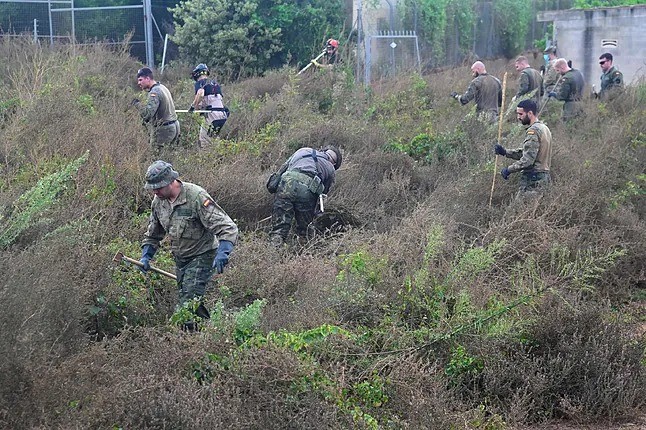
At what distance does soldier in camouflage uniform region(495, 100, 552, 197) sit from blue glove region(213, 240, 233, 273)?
428 cm

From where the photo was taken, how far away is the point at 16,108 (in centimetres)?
1093

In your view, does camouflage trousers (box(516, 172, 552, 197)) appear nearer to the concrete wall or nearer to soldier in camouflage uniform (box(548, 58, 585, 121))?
soldier in camouflage uniform (box(548, 58, 585, 121))

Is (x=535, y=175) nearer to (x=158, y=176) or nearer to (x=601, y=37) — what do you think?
(x=158, y=176)

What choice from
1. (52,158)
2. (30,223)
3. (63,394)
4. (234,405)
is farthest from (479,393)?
(52,158)

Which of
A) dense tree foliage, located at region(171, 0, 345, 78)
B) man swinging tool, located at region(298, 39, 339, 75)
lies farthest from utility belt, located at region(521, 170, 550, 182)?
dense tree foliage, located at region(171, 0, 345, 78)

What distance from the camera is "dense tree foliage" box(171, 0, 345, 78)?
18.5 meters

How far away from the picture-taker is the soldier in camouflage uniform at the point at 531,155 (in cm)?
986

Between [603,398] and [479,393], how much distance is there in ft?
2.88

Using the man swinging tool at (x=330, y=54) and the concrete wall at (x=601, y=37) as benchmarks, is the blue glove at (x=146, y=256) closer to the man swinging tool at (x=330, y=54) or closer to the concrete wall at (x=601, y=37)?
the man swinging tool at (x=330, y=54)

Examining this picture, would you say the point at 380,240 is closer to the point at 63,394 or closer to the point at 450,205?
the point at 450,205

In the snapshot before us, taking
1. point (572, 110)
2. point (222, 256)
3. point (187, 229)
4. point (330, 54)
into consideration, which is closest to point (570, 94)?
point (572, 110)

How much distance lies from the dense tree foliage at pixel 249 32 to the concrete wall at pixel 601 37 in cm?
630

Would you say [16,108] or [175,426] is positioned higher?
[16,108]

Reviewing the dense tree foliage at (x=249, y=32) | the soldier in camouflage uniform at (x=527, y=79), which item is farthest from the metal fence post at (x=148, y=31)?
the soldier in camouflage uniform at (x=527, y=79)
